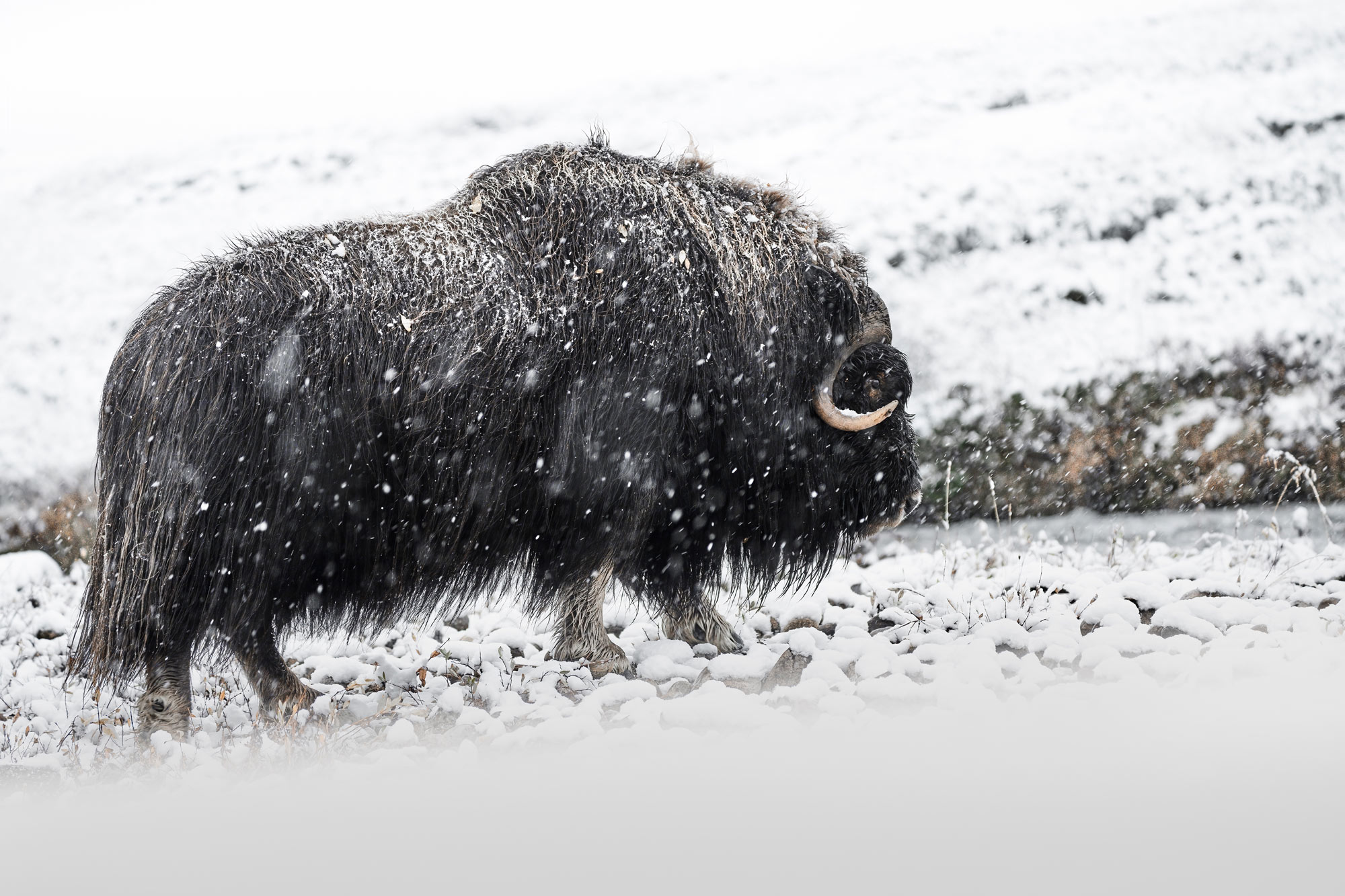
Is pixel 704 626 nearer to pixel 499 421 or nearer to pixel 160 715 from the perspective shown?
pixel 499 421

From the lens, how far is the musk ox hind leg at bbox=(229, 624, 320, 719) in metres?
2.64

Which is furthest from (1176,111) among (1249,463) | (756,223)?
(756,223)

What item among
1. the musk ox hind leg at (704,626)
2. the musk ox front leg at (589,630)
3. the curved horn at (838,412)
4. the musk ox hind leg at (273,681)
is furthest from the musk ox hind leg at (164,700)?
the curved horn at (838,412)

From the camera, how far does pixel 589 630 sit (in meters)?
2.99

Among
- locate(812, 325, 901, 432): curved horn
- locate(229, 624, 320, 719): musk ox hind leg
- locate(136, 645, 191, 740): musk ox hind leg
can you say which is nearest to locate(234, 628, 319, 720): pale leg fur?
locate(229, 624, 320, 719): musk ox hind leg

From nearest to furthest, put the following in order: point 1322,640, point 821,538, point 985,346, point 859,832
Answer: point 859,832 < point 1322,640 < point 821,538 < point 985,346

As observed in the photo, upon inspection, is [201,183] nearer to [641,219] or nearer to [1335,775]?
[641,219]

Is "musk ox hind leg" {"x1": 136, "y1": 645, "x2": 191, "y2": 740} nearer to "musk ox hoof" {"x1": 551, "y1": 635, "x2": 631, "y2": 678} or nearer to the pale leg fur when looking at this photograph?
the pale leg fur

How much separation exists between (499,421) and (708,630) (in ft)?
3.30

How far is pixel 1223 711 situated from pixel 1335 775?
0.33m

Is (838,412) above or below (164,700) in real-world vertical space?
above

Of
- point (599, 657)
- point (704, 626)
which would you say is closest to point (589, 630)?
point (599, 657)

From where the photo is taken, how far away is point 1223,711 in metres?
2.03

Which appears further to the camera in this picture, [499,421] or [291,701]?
[291,701]
